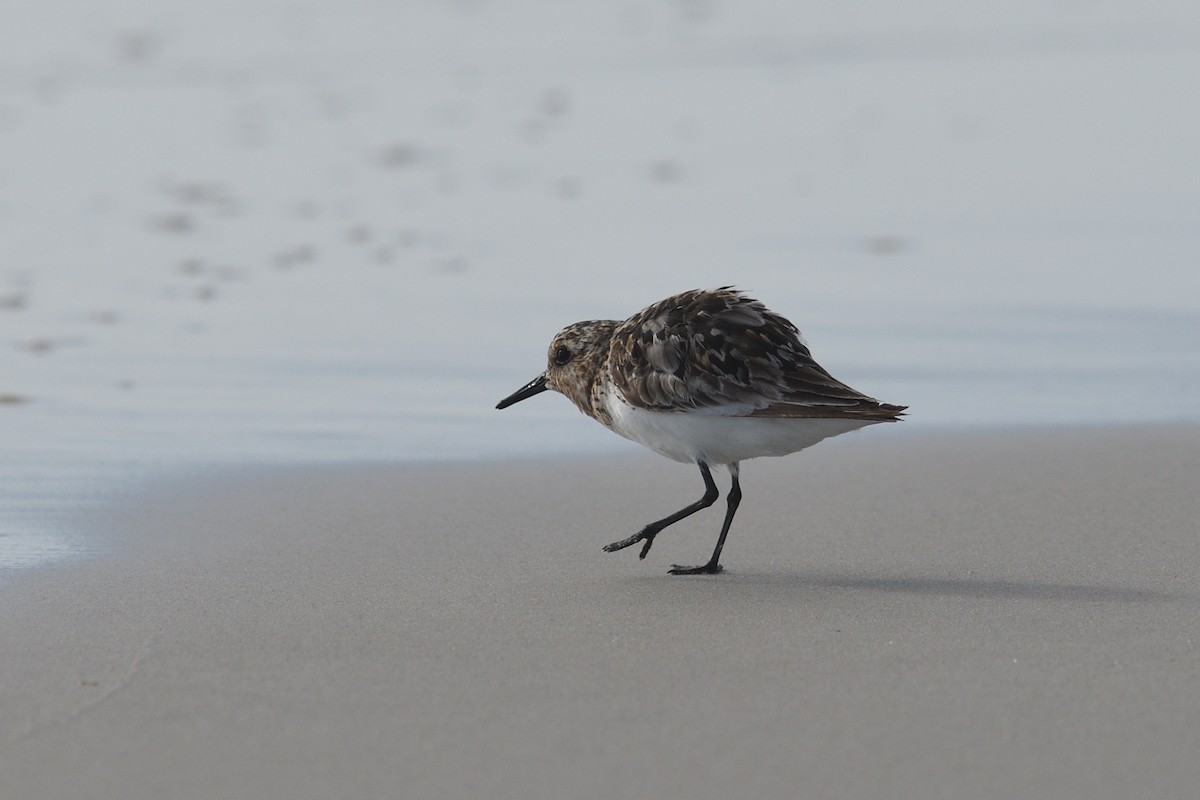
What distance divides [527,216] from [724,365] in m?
5.87

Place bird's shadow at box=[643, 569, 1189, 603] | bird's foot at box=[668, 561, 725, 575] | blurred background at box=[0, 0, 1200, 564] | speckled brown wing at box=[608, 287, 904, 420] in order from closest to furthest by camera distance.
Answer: bird's shadow at box=[643, 569, 1189, 603] < speckled brown wing at box=[608, 287, 904, 420] < bird's foot at box=[668, 561, 725, 575] < blurred background at box=[0, 0, 1200, 564]

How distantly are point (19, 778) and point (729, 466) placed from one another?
2.33m

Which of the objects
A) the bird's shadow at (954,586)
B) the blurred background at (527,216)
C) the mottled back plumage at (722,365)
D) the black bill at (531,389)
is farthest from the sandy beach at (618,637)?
the blurred background at (527,216)

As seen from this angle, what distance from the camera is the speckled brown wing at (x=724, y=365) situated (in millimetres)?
4391

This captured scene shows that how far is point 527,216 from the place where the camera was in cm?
1024

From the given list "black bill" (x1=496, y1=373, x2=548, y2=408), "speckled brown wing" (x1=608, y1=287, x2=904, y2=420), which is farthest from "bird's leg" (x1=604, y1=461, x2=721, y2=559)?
"black bill" (x1=496, y1=373, x2=548, y2=408)

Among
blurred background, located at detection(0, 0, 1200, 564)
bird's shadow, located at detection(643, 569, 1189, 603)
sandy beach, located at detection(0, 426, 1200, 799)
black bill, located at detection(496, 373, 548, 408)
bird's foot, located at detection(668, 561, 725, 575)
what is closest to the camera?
sandy beach, located at detection(0, 426, 1200, 799)

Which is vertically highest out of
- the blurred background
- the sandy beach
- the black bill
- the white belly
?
the blurred background

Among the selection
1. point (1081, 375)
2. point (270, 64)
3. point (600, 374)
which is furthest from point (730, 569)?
point (270, 64)

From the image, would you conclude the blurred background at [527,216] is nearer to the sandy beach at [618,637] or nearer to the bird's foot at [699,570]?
the sandy beach at [618,637]

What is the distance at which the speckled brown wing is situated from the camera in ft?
14.4

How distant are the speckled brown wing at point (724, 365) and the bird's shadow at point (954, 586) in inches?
16.9

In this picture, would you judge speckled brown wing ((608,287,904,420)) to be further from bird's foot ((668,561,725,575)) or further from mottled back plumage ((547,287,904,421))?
bird's foot ((668,561,725,575))

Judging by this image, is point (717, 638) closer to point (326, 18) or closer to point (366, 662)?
point (366, 662)
